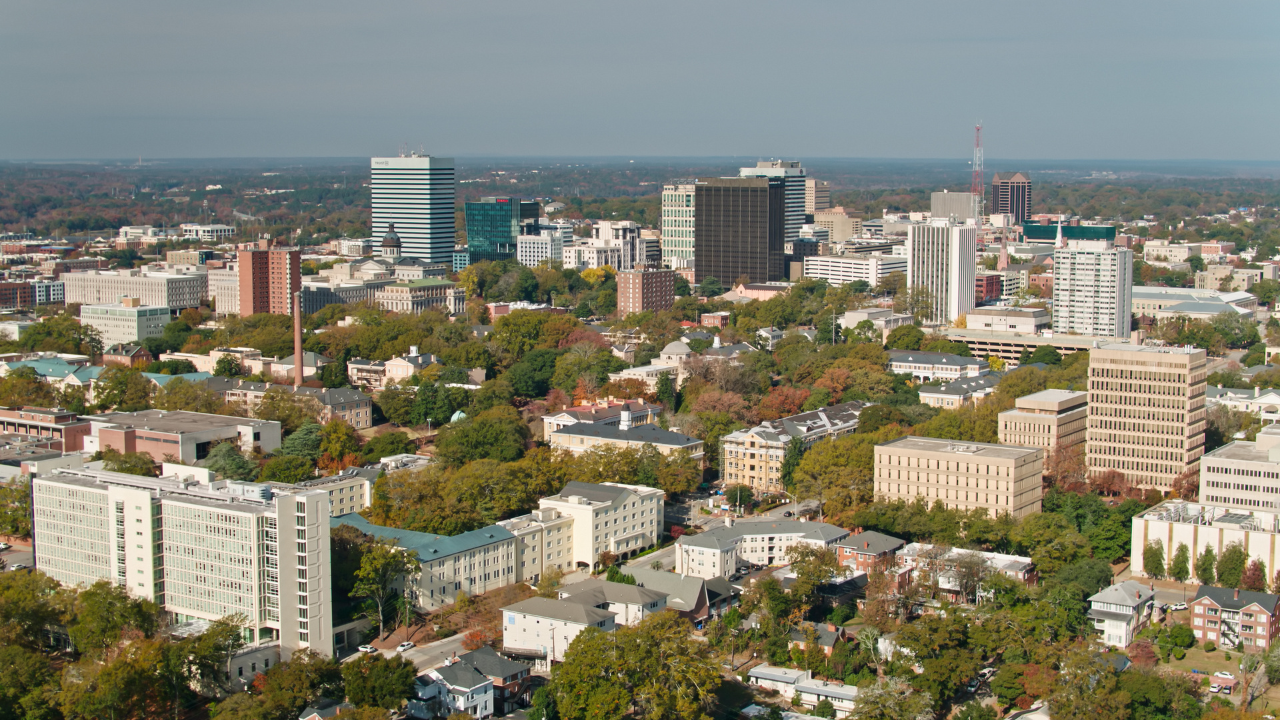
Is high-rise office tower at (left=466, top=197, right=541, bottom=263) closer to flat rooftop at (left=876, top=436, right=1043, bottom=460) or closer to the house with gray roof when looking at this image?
flat rooftop at (left=876, top=436, right=1043, bottom=460)

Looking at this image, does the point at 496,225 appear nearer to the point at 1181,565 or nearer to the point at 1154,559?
the point at 1154,559

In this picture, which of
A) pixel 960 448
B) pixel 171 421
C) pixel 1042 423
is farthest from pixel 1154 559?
pixel 171 421

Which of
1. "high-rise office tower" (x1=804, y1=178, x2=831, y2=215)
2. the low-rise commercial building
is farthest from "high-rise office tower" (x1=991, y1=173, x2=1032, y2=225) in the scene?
the low-rise commercial building

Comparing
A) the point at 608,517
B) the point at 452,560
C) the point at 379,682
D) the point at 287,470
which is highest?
the point at 287,470

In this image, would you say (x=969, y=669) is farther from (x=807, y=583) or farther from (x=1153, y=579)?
(x=1153, y=579)

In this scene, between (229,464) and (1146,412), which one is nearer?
(229,464)
